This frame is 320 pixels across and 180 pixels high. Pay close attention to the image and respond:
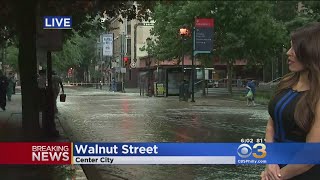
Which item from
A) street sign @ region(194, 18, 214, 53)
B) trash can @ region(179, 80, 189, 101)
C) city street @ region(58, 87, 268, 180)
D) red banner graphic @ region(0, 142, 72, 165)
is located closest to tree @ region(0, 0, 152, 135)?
city street @ region(58, 87, 268, 180)

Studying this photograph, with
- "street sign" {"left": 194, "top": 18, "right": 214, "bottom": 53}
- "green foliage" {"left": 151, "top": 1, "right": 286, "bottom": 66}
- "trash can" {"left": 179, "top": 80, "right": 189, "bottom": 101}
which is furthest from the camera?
"trash can" {"left": 179, "top": 80, "right": 189, "bottom": 101}

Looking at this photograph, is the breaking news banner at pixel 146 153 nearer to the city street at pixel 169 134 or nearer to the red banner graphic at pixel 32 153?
the red banner graphic at pixel 32 153

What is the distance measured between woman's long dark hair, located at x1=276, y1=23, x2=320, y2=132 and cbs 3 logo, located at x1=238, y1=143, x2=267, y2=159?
935 millimetres

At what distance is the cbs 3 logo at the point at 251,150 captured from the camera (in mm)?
3611

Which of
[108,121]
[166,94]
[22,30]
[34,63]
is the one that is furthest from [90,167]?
[166,94]

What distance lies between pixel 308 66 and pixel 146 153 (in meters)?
1.88

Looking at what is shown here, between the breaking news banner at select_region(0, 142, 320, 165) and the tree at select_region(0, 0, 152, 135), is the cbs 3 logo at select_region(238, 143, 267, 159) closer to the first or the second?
the breaking news banner at select_region(0, 142, 320, 165)

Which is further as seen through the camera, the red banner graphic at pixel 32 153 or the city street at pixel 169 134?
the city street at pixel 169 134

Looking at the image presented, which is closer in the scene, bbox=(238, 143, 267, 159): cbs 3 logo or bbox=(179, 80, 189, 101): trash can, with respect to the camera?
bbox=(238, 143, 267, 159): cbs 3 logo

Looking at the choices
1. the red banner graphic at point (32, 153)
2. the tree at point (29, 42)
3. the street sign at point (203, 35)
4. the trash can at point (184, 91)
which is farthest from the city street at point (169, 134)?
the trash can at point (184, 91)

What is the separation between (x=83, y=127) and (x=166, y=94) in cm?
2252

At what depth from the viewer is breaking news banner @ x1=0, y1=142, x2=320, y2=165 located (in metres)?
3.72

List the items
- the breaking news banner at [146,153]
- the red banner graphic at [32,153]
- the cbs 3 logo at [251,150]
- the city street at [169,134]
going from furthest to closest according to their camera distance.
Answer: the city street at [169,134]
the red banner graphic at [32,153]
the breaking news banner at [146,153]
the cbs 3 logo at [251,150]

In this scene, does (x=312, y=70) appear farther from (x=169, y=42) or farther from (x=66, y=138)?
(x=169, y=42)
